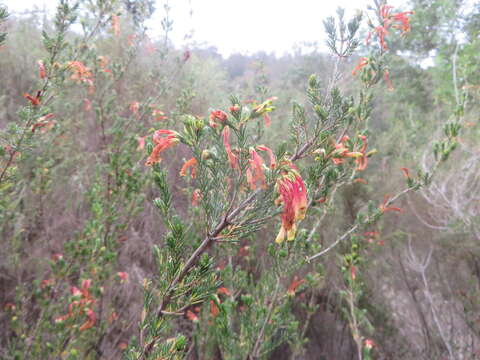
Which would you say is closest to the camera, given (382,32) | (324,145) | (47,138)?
(324,145)

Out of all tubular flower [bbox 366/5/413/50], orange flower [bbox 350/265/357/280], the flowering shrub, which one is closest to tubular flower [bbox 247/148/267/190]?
the flowering shrub

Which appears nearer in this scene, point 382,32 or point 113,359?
point 382,32

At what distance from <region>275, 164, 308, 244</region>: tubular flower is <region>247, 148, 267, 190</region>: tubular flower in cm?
7

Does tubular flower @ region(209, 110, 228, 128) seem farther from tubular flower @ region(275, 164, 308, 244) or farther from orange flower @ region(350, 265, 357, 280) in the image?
orange flower @ region(350, 265, 357, 280)

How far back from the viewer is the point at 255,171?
1.05 metres

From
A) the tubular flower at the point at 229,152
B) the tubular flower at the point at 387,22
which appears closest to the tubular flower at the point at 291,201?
the tubular flower at the point at 229,152

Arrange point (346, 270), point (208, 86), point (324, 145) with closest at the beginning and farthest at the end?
1. point (324, 145)
2. point (346, 270)
3. point (208, 86)

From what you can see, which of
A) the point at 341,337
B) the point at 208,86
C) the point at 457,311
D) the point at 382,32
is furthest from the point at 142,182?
the point at 208,86

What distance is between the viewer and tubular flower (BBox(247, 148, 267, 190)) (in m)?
0.99

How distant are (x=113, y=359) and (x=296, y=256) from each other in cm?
217

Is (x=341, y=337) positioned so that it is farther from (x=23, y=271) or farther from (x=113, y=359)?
(x=23, y=271)

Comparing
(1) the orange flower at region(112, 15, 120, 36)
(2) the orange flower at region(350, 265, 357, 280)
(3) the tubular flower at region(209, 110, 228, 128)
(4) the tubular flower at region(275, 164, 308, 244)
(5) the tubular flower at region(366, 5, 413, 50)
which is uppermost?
(1) the orange flower at region(112, 15, 120, 36)

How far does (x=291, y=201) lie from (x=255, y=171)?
188 millimetres

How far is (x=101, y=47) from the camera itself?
6.17 meters
